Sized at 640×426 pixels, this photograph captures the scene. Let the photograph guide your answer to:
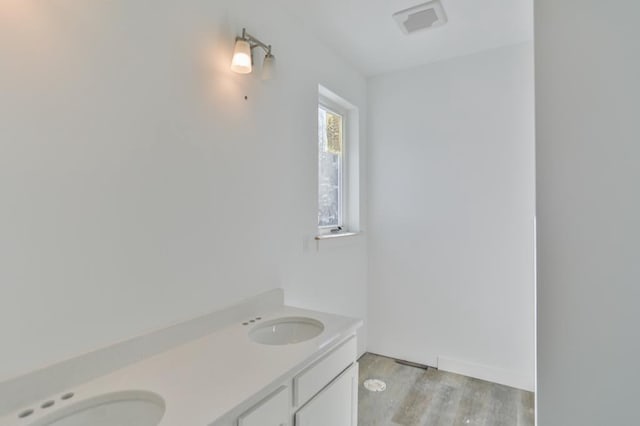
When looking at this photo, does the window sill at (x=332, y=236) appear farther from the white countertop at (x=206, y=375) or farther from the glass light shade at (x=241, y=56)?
the glass light shade at (x=241, y=56)

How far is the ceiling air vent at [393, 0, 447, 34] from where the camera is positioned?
191cm

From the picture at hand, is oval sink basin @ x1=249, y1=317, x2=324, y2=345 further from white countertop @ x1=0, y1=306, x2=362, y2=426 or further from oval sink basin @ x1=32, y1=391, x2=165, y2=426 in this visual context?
oval sink basin @ x1=32, y1=391, x2=165, y2=426

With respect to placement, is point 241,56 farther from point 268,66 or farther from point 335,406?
point 335,406

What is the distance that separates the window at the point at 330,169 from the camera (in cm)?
252

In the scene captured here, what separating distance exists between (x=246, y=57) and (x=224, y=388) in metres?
1.31

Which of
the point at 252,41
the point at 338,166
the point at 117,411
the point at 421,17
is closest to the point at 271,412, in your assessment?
the point at 117,411

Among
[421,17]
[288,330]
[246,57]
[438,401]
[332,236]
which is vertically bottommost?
[438,401]

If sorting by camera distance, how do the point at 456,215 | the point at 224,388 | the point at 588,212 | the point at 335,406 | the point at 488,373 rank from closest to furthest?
the point at 224,388 → the point at 588,212 → the point at 335,406 → the point at 488,373 → the point at 456,215

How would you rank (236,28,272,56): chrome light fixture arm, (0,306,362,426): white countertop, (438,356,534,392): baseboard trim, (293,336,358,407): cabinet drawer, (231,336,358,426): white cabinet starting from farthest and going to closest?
(438,356,534,392): baseboard trim < (236,28,272,56): chrome light fixture arm < (293,336,358,407): cabinet drawer < (231,336,358,426): white cabinet < (0,306,362,426): white countertop

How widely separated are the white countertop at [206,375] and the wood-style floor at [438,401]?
109cm

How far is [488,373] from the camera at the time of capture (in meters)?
2.50

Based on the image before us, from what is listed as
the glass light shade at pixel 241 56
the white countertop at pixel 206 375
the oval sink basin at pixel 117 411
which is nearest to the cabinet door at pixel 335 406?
the white countertop at pixel 206 375

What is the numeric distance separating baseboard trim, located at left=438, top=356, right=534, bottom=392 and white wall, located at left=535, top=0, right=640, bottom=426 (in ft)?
4.87

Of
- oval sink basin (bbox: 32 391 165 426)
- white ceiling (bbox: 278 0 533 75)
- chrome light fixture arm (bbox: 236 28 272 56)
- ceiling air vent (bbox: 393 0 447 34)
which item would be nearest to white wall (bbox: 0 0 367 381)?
chrome light fixture arm (bbox: 236 28 272 56)
